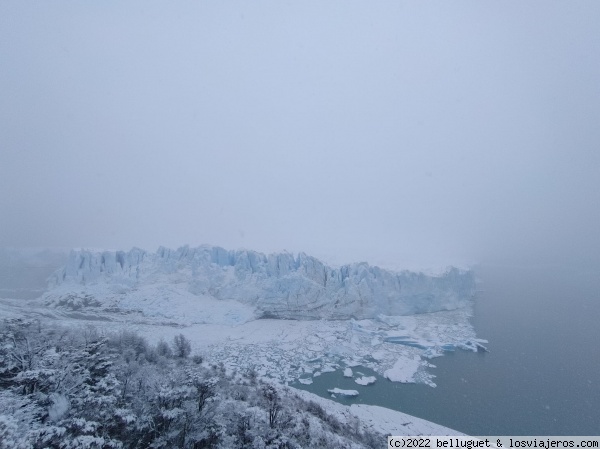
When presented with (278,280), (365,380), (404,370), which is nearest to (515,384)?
(404,370)

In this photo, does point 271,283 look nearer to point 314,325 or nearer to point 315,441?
point 314,325

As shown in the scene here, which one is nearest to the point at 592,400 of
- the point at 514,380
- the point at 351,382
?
the point at 514,380

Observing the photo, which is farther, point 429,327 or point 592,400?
point 429,327

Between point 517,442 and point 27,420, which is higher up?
point 27,420

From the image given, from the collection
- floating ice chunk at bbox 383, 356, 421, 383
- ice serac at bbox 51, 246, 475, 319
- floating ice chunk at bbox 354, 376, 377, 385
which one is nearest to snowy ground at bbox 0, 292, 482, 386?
floating ice chunk at bbox 383, 356, 421, 383

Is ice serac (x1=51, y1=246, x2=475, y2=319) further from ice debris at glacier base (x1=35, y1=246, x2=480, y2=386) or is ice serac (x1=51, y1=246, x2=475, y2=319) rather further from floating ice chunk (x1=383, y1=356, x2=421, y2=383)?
floating ice chunk (x1=383, y1=356, x2=421, y2=383)
